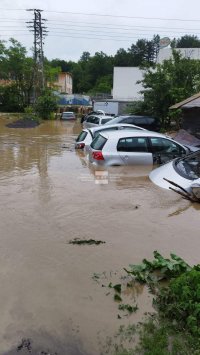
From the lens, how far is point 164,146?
12656 mm

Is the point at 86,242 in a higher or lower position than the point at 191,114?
lower

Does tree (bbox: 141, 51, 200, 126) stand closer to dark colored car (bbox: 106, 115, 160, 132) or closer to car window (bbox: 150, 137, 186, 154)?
dark colored car (bbox: 106, 115, 160, 132)

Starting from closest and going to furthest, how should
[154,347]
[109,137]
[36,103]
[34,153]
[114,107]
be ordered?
[154,347] → [109,137] → [34,153] → [114,107] → [36,103]

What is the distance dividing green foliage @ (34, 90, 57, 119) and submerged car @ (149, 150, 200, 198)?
1437 inches

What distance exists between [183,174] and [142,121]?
49.7ft

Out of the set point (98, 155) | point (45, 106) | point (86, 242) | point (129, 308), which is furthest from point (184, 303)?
point (45, 106)

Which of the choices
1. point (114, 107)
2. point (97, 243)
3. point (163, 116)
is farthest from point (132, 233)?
point (114, 107)

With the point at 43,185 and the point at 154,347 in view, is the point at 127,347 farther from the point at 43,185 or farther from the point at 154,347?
the point at 43,185

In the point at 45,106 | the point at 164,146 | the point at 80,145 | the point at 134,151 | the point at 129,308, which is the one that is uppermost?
the point at 164,146

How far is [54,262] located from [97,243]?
101 centimetres

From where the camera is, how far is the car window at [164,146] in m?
12.5

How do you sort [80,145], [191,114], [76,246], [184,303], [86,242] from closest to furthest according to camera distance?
1. [184,303]
2. [76,246]
3. [86,242]
4. [80,145]
5. [191,114]

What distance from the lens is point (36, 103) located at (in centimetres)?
4691

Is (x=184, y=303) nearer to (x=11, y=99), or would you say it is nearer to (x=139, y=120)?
(x=139, y=120)
